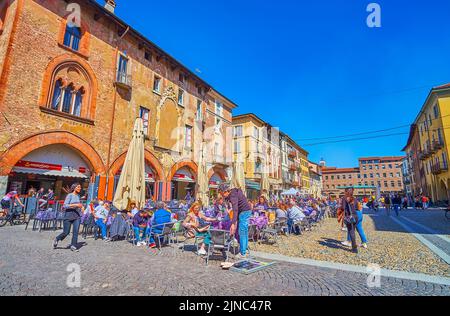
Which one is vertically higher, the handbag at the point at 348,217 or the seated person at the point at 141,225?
the handbag at the point at 348,217

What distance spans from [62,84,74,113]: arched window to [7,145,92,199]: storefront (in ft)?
6.98

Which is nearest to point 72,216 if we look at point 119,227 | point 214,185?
point 119,227

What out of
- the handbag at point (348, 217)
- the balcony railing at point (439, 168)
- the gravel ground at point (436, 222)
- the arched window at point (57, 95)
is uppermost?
the arched window at point (57, 95)

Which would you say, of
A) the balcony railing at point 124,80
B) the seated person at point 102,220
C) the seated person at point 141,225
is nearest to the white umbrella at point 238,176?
the balcony railing at point 124,80

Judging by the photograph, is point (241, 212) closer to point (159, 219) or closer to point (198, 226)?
point (198, 226)

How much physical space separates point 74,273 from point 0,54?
41.8ft

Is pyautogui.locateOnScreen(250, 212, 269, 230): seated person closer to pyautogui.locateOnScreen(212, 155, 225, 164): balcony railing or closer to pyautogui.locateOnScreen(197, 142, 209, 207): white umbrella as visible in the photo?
pyautogui.locateOnScreen(197, 142, 209, 207): white umbrella

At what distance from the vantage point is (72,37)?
1379 centimetres

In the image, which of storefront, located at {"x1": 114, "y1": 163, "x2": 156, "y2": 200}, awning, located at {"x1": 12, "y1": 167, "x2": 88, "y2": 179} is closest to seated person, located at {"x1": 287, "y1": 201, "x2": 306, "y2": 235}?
storefront, located at {"x1": 114, "y1": 163, "x2": 156, "y2": 200}

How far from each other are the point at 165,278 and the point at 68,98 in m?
13.3

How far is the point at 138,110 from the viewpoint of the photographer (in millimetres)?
17078

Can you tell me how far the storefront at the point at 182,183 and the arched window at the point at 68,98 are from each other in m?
9.19

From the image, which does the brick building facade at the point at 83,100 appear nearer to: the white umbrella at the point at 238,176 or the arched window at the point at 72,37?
the arched window at the point at 72,37

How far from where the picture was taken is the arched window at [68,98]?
1309 centimetres
